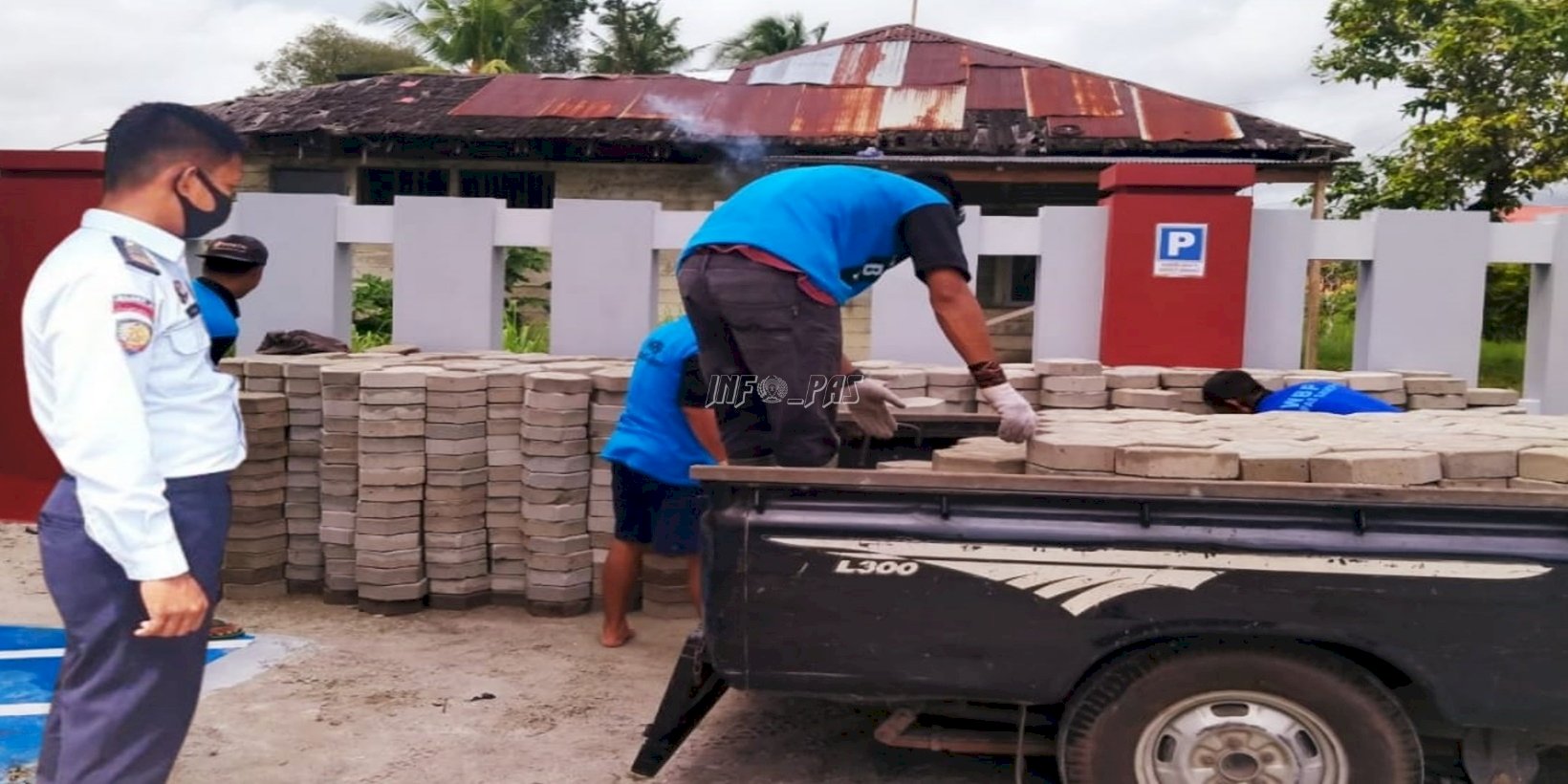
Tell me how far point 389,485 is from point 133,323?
3659 mm

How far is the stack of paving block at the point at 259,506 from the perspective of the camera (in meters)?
6.18

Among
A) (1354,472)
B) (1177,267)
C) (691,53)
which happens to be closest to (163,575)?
(1354,472)

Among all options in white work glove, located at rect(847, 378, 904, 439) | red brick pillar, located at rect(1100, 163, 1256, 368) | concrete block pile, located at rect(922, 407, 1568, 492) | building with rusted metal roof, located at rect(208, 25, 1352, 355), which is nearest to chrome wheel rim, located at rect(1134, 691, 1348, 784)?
concrete block pile, located at rect(922, 407, 1568, 492)

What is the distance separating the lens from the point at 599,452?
6195 millimetres

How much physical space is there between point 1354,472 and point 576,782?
2.56 metres

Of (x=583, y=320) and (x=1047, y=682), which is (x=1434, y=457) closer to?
(x=1047, y=682)

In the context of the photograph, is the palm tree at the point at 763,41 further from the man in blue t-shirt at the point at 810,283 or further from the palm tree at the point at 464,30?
the man in blue t-shirt at the point at 810,283

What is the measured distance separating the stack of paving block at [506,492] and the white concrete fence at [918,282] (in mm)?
1708

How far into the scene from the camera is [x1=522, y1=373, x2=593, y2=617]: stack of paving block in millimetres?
6082

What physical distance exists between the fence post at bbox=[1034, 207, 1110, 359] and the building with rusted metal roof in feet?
17.6

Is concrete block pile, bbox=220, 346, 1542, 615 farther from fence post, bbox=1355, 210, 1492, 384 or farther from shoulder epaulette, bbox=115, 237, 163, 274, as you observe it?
shoulder epaulette, bbox=115, 237, 163, 274

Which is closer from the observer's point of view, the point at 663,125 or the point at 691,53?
the point at 663,125

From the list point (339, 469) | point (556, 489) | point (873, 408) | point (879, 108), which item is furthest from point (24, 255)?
point (879, 108)

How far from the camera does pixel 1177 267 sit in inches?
293
